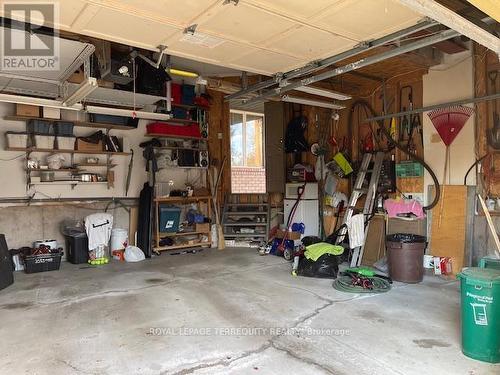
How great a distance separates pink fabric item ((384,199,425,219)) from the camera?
5.24 meters

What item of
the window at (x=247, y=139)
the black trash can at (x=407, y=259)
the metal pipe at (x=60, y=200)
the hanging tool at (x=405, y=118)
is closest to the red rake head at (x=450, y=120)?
the hanging tool at (x=405, y=118)

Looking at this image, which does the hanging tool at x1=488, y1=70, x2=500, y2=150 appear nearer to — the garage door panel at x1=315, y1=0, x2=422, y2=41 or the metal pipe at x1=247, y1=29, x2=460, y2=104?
the metal pipe at x1=247, y1=29, x2=460, y2=104

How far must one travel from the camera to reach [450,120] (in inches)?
194

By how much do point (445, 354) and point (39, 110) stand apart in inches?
245

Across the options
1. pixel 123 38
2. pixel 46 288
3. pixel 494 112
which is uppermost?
pixel 123 38

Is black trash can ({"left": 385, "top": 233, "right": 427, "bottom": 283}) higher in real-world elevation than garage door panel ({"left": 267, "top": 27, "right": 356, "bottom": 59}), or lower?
lower

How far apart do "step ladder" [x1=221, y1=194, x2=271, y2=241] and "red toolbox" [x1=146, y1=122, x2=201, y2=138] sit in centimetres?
161

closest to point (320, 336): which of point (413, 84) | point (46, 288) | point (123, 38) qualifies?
point (123, 38)

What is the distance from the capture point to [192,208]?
7469 millimetres

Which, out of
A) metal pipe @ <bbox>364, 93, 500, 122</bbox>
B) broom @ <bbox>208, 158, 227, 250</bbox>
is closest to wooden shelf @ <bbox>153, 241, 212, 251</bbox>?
broom @ <bbox>208, 158, 227, 250</bbox>

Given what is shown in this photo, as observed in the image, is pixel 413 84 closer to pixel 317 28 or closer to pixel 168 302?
pixel 317 28

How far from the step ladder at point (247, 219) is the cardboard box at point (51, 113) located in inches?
141

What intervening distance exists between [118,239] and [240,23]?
4.79 metres

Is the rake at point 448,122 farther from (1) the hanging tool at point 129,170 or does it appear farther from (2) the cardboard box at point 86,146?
(2) the cardboard box at point 86,146
